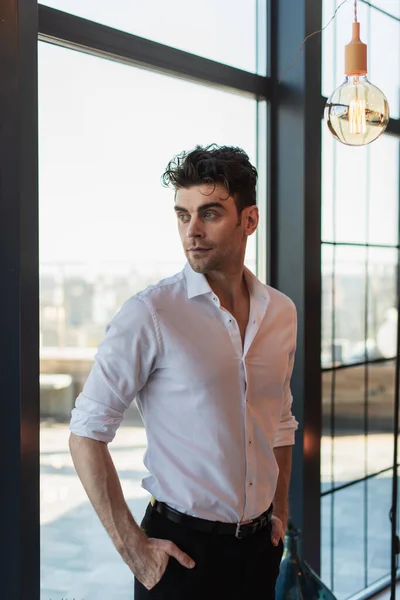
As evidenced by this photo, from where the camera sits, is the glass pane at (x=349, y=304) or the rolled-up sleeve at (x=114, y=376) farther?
the glass pane at (x=349, y=304)

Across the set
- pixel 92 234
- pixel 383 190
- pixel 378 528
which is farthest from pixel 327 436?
pixel 92 234

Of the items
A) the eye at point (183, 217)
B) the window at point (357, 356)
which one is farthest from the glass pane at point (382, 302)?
the eye at point (183, 217)

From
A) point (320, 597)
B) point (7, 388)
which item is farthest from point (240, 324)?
point (320, 597)

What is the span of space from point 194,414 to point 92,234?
0.86 m

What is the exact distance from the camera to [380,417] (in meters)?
3.90

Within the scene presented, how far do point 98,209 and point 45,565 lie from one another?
108 centimetres

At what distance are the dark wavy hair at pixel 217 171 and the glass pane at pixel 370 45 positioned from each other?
4.68ft

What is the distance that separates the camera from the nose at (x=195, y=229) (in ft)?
6.13

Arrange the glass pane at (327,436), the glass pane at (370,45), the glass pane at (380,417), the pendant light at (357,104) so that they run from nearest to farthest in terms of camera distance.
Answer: the pendant light at (357,104)
the glass pane at (370,45)
the glass pane at (327,436)
the glass pane at (380,417)

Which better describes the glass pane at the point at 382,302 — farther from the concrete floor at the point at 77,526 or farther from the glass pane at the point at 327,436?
the concrete floor at the point at 77,526

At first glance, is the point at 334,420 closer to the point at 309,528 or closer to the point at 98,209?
the point at 309,528

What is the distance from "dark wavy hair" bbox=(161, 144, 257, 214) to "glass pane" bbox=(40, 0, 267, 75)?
679mm

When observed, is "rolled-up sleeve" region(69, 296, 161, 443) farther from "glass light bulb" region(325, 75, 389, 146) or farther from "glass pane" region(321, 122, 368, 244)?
"glass pane" region(321, 122, 368, 244)

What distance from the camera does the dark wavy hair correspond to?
190 cm
